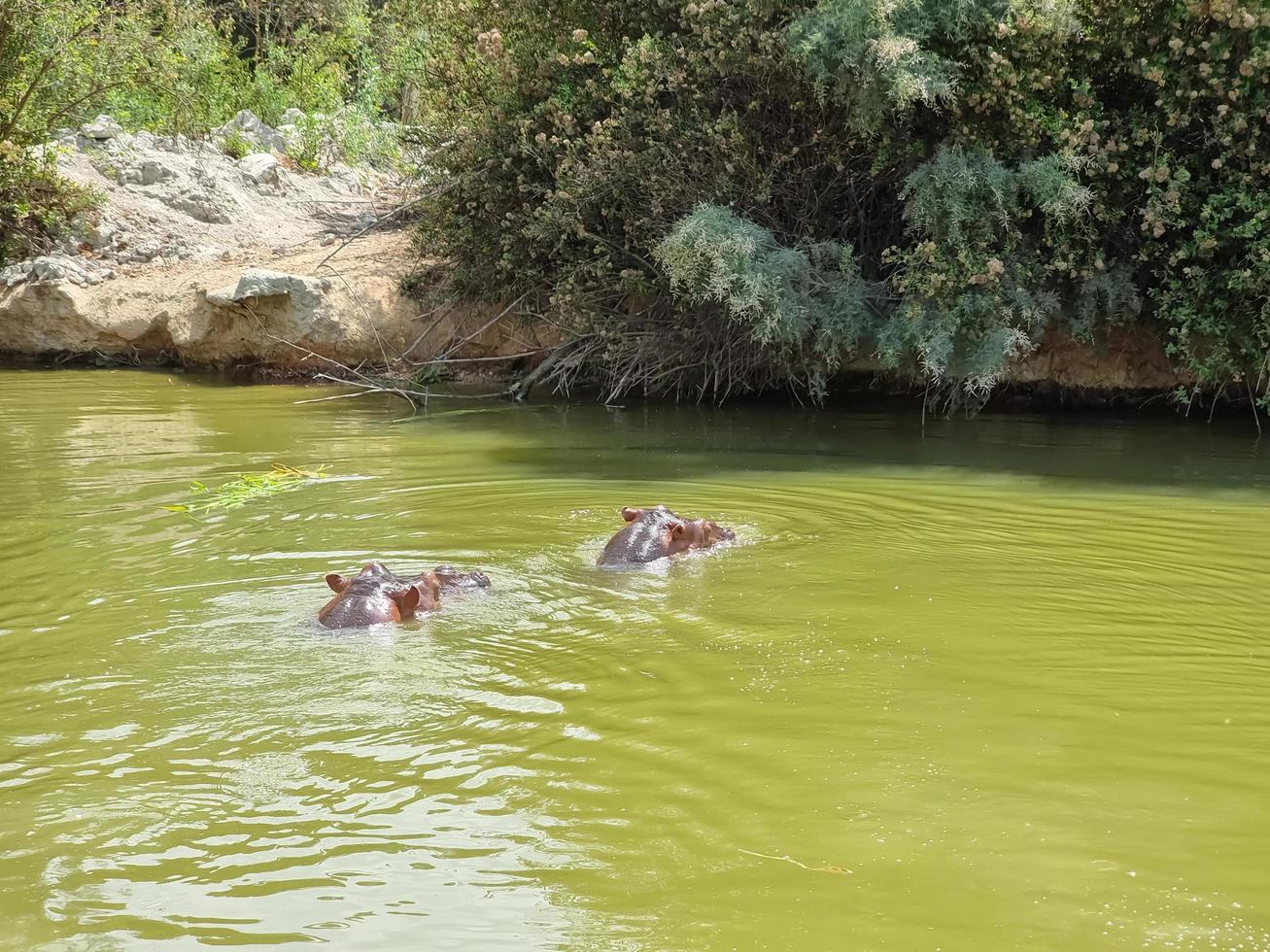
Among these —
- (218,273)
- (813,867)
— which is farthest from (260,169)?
(813,867)

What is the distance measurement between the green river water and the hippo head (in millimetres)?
168

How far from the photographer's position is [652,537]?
6.09 m

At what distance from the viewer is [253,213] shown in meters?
17.1

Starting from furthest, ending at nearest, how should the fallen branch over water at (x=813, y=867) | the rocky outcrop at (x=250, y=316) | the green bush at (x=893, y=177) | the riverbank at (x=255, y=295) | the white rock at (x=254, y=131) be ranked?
the white rock at (x=254, y=131) → the rocky outcrop at (x=250, y=316) → the riverbank at (x=255, y=295) → the green bush at (x=893, y=177) → the fallen branch over water at (x=813, y=867)

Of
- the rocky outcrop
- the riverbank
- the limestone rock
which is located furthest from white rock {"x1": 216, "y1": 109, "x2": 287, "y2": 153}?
the limestone rock

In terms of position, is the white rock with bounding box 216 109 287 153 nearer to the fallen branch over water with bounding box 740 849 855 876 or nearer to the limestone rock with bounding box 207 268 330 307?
Answer: the limestone rock with bounding box 207 268 330 307

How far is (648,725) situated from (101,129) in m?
15.9

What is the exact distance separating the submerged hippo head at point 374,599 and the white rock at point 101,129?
14033 mm

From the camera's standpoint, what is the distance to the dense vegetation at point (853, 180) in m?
9.48

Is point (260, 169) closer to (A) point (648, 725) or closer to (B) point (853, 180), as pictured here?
(B) point (853, 180)

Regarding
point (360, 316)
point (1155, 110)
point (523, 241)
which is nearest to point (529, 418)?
point (523, 241)

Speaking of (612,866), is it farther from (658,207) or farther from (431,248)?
(431,248)

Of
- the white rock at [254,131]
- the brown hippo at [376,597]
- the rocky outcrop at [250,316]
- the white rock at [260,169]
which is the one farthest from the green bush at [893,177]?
the white rock at [254,131]

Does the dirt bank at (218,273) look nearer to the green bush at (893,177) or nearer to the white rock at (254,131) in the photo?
the white rock at (254,131)
